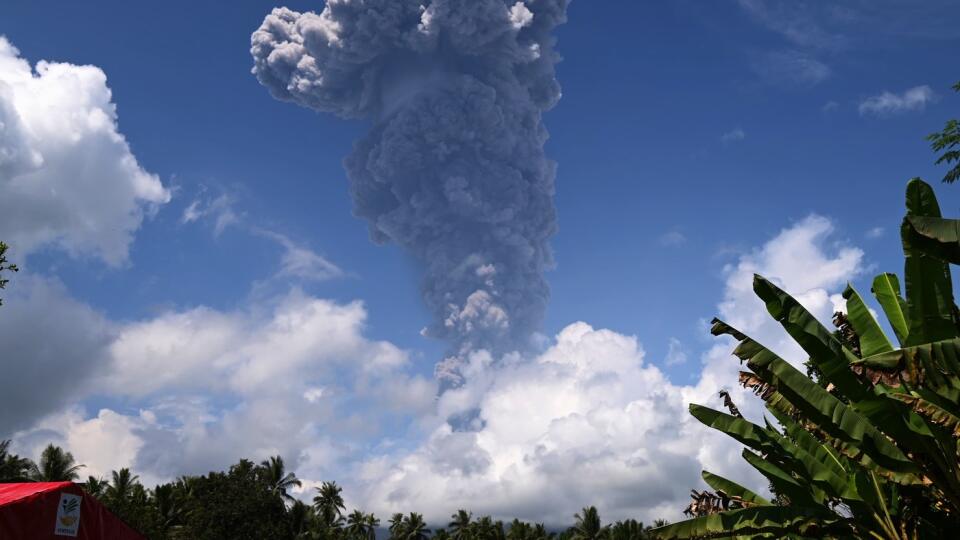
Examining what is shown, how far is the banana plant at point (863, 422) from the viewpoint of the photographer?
8797mm

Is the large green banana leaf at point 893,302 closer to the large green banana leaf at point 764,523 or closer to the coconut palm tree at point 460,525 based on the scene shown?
the large green banana leaf at point 764,523

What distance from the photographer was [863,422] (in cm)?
936

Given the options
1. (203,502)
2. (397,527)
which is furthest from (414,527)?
(203,502)

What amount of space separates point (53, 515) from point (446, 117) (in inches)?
4094

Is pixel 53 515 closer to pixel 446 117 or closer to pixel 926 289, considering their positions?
pixel 926 289

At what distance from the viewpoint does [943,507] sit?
10273 millimetres

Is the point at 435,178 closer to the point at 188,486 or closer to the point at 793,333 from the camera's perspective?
the point at 188,486

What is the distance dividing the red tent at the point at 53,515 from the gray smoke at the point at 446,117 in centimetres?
9371

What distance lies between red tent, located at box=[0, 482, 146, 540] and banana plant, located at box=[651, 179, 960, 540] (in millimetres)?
7684

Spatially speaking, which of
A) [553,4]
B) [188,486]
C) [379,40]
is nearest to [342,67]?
[379,40]

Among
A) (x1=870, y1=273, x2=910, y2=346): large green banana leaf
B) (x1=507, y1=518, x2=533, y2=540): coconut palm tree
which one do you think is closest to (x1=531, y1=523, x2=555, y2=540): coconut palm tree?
(x1=507, y1=518, x2=533, y2=540): coconut palm tree

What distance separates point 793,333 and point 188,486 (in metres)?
58.8

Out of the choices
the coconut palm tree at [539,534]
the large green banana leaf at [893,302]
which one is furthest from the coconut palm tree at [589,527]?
the large green banana leaf at [893,302]

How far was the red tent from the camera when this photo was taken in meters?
5.84
